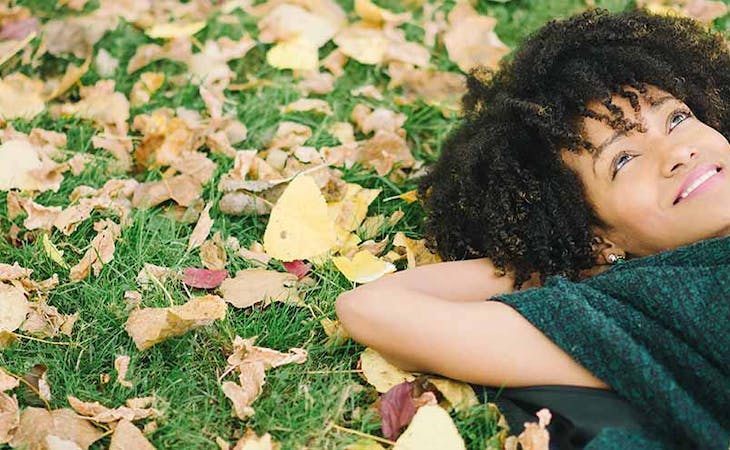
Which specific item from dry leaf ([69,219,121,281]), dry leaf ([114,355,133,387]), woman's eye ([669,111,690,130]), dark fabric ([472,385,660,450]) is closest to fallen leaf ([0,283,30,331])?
dry leaf ([69,219,121,281])

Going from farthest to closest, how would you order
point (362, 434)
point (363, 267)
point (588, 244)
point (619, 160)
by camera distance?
1. point (363, 267)
2. point (588, 244)
3. point (619, 160)
4. point (362, 434)

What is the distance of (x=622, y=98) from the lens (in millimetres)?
2102

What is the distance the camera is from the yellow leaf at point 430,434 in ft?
5.65

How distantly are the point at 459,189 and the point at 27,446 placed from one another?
1.16 meters

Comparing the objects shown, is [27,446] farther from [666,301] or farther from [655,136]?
[655,136]

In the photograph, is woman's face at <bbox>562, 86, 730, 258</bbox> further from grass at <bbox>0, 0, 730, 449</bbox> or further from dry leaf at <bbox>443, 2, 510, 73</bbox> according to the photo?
dry leaf at <bbox>443, 2, 510, 73</bbox>

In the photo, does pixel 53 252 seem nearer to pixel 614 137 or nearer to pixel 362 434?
pixel 362 434

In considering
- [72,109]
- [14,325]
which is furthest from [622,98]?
[72,109]

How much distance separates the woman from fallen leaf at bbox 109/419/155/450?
49 centimetres

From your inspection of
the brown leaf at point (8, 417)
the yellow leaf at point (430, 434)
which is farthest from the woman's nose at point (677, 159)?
the brown leaf at point (8, 417)

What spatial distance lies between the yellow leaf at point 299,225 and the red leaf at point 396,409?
21.7 inches

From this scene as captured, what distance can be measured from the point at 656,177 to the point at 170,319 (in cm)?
111

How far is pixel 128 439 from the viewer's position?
177 centimetres

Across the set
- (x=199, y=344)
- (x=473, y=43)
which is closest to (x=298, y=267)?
(x=199, y=344)
